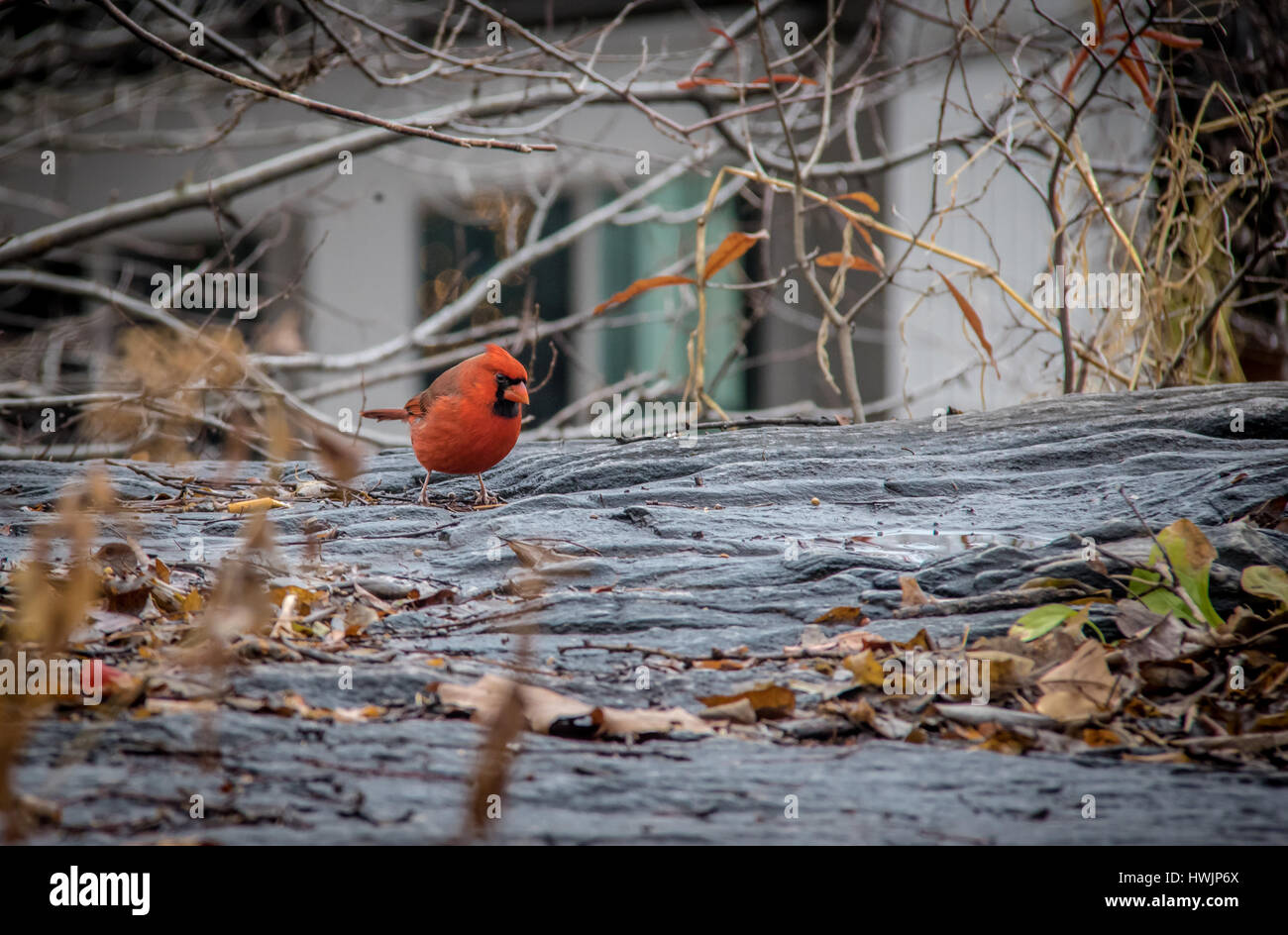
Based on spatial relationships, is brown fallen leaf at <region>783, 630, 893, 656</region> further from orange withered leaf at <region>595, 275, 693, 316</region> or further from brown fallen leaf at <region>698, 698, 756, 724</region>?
orange withered leaf at <region>595, 275, 693, 316</region>

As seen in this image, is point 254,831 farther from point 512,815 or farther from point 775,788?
point 775,788

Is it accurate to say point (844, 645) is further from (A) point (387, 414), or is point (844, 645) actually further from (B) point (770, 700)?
(A) point (387, 414)

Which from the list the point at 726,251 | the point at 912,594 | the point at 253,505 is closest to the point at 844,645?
the point at 912,594

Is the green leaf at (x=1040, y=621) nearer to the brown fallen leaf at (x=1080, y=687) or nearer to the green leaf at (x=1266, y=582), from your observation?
the brown fallen leaf at (x=1080, y=687)

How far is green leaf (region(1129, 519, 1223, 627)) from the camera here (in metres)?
2.20

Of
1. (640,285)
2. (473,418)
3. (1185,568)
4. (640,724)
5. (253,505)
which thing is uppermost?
(640,285)

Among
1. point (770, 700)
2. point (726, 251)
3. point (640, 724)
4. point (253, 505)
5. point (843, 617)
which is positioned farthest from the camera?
point (726, 251)

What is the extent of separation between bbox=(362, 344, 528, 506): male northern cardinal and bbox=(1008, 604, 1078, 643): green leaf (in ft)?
5.76

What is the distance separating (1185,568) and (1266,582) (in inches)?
6.2

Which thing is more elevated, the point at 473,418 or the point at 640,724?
the point at 473,418

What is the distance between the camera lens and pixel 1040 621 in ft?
7.02

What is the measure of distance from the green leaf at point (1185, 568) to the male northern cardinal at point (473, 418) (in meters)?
1.91

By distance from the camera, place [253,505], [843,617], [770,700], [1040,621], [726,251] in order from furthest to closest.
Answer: [726,251], [253,505], [843,617], [1040,621], [770,700]

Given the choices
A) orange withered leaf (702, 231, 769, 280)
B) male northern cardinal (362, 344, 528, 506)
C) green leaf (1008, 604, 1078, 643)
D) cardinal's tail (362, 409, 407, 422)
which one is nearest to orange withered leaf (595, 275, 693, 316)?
orange withered leaf (702, 231, 769, 280)
